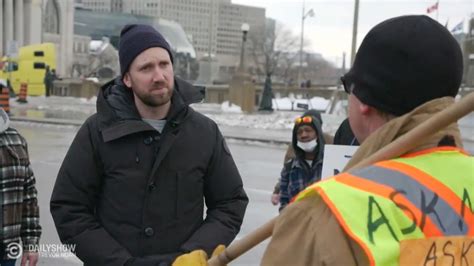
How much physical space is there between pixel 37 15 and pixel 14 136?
228 feet

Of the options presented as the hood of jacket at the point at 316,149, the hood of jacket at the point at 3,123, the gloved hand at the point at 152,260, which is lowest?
the gloved hand at the point at 152,260

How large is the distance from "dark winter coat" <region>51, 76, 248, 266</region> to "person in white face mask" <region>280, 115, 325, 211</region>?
249 centimetres

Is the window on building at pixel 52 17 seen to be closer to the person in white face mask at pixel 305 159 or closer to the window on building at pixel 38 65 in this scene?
the window on building at pixel 38 65

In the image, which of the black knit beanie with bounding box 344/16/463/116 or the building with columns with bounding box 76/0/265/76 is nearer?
the black knit beanie with bounding box 344/16/463/116

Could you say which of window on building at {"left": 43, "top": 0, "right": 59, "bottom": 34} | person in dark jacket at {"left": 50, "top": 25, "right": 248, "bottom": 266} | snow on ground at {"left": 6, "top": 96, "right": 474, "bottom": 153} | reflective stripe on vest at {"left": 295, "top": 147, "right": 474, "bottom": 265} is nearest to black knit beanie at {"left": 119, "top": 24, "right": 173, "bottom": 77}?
person in dark jacket at {"left": 50, "top": 25, "right": 248, "bottom": 266}

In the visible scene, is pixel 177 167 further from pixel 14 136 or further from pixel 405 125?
pixel 405 125

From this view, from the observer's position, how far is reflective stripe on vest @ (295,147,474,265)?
1.41 m

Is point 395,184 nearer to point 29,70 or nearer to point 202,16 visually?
point 29,70

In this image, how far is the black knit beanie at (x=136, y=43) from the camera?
306cm

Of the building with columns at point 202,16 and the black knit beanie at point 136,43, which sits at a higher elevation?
the building with columns at point 202,16

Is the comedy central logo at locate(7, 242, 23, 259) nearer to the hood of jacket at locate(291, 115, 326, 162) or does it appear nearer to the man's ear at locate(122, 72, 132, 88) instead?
the man's ear at locate(122, 72, 132, 88)

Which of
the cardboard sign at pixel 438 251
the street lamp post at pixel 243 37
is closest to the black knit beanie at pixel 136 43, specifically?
the cardboard sign at pixel 438 251

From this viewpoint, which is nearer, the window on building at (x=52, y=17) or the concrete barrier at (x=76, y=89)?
the concrete barrier at (x=76, y=89)

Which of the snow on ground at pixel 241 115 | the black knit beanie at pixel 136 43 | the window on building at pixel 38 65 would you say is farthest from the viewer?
the window on building at pixel 38 65
